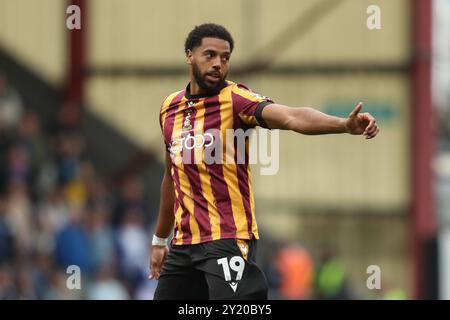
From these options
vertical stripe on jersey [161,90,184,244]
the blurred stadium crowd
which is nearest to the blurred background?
the blurred stadium crowd

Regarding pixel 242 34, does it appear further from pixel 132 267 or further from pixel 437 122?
pixel 132 267

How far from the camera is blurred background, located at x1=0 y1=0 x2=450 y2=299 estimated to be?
704 inches

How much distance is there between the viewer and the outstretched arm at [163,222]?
7438 mm

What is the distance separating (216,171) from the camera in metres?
6.87

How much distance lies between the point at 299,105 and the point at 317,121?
13.1m

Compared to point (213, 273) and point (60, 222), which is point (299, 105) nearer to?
point (60, 222)

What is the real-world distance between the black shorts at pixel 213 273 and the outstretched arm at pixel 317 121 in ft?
2.64

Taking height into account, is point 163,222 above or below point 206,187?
below

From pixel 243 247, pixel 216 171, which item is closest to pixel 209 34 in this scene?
pixel 216 171

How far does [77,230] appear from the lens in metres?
15.2

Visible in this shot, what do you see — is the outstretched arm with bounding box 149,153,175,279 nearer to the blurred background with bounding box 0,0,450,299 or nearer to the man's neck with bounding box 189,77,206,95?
the man's neck with bounding box 189,77,206,95

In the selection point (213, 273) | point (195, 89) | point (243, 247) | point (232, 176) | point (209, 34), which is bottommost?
point (213, 273)

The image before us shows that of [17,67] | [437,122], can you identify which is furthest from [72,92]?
[437,122]

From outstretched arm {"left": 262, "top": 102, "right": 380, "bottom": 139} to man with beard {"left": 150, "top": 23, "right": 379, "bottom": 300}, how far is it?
1.0 inches
